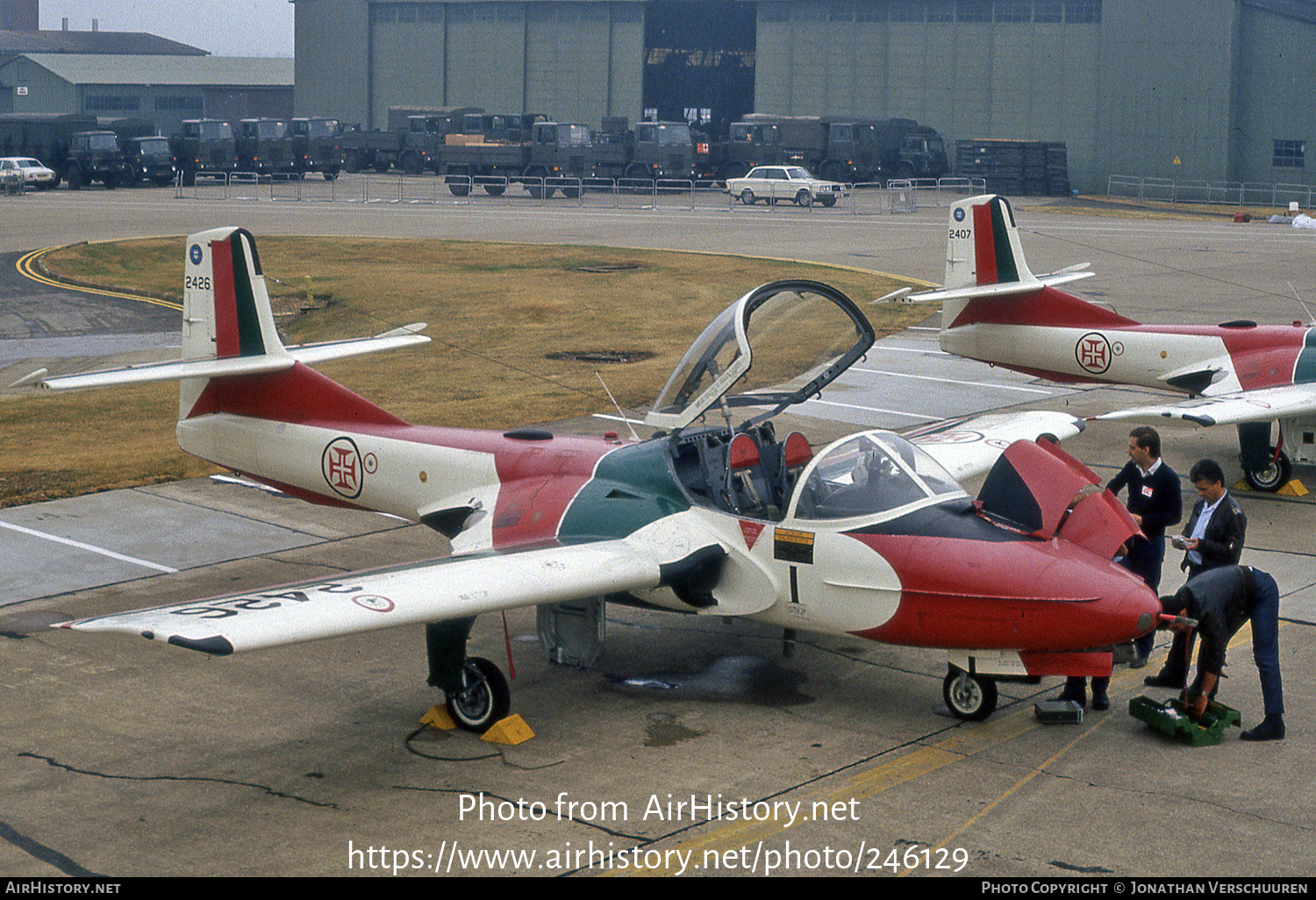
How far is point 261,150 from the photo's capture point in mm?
67438

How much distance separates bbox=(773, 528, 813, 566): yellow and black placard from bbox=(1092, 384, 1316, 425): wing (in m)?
5.63

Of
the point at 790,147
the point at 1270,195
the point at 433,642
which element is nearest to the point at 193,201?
the point at 790,147

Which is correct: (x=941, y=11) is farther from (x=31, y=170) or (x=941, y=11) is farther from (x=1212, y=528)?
(x=1212, y=528)

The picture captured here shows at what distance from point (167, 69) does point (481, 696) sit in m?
112

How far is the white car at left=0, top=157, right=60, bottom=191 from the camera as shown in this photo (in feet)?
206

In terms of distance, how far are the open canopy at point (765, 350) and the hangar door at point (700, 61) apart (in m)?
73.6

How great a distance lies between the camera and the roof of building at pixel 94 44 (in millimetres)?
127938

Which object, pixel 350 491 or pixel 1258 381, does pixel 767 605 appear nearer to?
pixel 350 491

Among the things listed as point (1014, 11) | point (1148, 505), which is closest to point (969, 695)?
point (1148, 505)

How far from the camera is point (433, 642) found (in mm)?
9031

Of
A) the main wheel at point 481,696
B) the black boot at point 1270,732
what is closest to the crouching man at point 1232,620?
the black boot at point 1270,732

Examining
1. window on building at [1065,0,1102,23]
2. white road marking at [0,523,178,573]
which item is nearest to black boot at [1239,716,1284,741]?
white road marking at [0,523,178,573]

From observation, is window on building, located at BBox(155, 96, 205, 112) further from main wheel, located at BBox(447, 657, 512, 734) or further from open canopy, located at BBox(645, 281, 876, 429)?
main wheel, located at BBox(447, 657, 512, 734)

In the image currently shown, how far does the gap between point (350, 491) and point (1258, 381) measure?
11.0 metres
